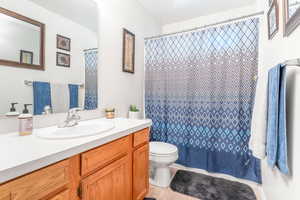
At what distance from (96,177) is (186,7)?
2508mm

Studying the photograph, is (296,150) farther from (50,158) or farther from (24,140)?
(24,140)

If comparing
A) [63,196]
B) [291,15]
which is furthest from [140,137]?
[291,15]

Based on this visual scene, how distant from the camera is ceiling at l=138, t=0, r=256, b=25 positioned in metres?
2.17

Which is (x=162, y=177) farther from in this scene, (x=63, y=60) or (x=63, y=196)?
(x=63, y=60)

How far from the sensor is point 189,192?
161 cm

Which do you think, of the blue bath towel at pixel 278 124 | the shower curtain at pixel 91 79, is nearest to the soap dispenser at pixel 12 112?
the shower curtain at pixel 91 79

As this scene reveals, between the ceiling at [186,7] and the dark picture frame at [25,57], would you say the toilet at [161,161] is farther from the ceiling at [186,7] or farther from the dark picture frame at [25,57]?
the ceiling at [186,7]

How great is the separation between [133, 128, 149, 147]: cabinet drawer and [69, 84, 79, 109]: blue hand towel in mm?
625

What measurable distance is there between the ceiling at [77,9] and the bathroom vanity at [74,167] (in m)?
0.98

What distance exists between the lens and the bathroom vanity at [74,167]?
A: 580 millimetres

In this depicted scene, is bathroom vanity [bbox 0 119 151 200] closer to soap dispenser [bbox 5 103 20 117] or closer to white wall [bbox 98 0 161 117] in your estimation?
soap dispenser [bbox 5 103 20 117]

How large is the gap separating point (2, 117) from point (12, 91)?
17cm

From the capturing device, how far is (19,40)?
1.03 meters

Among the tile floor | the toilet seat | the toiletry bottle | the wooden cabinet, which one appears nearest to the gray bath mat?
the tile floor
